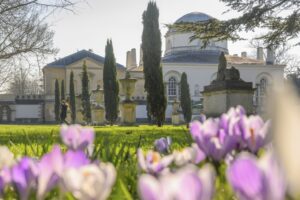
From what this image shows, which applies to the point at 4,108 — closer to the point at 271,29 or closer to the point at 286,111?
the point at 271,29

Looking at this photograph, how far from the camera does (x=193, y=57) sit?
58094 mm

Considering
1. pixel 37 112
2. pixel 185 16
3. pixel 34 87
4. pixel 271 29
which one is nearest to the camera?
pixel 271 29

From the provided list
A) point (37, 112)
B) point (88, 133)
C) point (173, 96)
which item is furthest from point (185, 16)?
point (88, 133)

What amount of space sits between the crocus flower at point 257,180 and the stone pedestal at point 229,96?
49.7ft

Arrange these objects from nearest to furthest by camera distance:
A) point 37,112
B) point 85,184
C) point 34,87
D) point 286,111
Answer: point 286,111, point 85,184, point 37,112, point 34,87

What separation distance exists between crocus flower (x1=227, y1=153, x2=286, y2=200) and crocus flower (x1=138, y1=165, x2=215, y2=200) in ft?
0.11

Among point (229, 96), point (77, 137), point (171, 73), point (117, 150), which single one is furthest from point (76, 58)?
point (77, 137)

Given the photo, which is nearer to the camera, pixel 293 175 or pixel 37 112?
pixel 293 175

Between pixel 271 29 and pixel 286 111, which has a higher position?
pixel 271 29

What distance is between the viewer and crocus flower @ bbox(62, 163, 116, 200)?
0.58 metres

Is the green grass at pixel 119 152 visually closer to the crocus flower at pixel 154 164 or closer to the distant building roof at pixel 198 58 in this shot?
the crocus flower at pixel 154 164

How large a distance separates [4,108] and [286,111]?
5899 centimetres

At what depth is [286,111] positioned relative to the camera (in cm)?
45

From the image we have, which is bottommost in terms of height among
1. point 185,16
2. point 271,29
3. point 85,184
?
point 85,184
